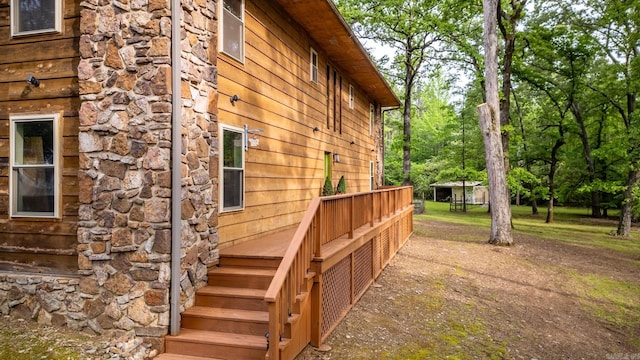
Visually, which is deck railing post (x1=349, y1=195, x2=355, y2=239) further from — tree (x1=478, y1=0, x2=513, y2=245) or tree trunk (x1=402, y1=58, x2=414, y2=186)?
tree trunk (x1=402, y1=58, x2=414, y2=186)

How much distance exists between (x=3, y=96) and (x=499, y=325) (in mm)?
7914

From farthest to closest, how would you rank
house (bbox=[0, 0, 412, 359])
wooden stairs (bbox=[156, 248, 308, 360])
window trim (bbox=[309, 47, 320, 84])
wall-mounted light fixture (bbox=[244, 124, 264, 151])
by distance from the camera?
window trim (bbox=[309, 47, 320, 84]) → wall-mounted light fixture (bbox=[244, 124, 264, 151]) → house (bbox=[0, 0, 412, 359]) → wooden stairs (bbox=[156, 248, 308, 360])

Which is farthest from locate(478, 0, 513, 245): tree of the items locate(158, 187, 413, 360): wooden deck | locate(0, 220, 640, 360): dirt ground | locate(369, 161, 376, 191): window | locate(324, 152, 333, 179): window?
locate(158, 187, 413, 360): wooden deck

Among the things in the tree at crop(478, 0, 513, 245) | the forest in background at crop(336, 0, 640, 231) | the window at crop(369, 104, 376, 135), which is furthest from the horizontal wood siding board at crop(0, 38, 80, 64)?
the forest in background at crop(336, 0, 640, 231)

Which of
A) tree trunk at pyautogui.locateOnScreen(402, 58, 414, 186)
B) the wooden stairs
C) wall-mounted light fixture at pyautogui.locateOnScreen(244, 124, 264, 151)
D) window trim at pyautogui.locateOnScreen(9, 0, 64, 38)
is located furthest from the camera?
tree trunk at pyautogui.locateOnScreen(402, 58, 414, 186)

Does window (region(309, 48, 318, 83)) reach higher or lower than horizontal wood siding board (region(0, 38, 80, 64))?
higher

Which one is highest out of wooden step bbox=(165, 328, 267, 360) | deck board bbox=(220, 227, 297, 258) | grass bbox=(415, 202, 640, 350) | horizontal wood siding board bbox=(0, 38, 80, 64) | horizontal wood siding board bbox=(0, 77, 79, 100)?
horizontal wood siding board bbox=(0, 38, 80, 64)

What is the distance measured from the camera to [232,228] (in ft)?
18.5

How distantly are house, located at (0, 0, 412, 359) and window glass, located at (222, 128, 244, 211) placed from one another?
0.03 meters

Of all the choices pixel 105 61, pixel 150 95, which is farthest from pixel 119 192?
pixel 105 61

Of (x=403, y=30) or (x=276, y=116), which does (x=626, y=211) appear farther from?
(x=276, y=116)

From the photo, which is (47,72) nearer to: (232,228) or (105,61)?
(105,61)

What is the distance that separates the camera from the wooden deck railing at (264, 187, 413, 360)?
3.38 metres

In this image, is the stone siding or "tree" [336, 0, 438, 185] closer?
the stone siding
